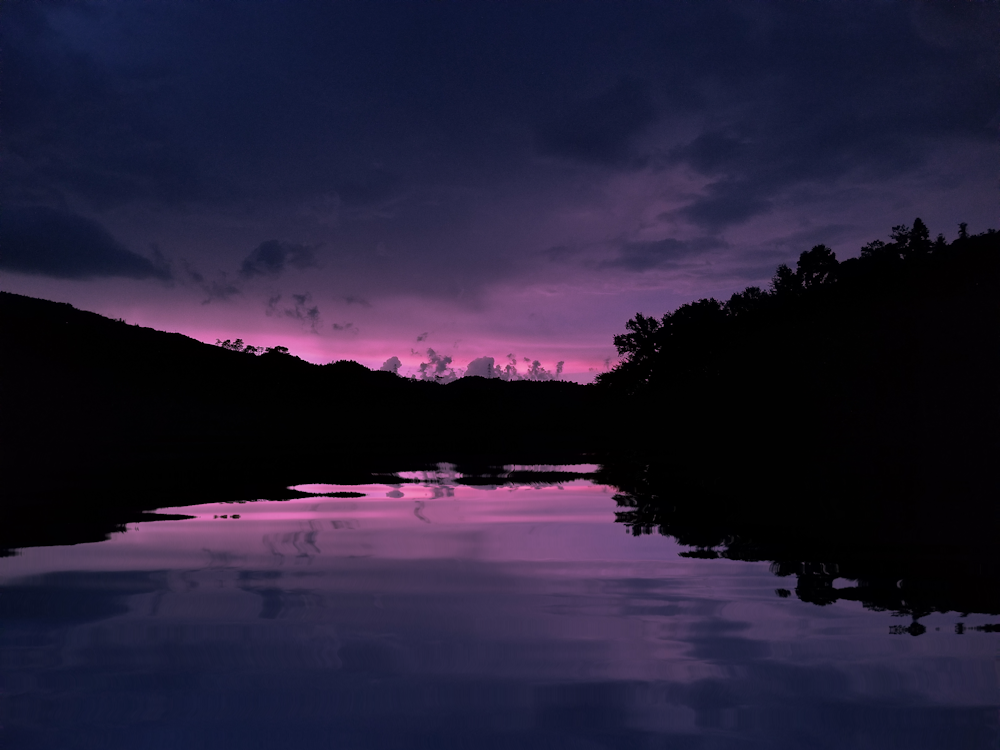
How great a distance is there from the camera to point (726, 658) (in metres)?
4.96

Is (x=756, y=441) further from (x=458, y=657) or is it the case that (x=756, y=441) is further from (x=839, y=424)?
(x=458, y=657)

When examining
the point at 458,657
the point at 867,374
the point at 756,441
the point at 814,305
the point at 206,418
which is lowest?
the point at 458,657

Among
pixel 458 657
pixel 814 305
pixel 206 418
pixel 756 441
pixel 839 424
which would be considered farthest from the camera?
pixel 206 418

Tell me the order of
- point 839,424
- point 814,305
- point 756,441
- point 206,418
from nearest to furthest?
1. point 756,441
2. point 839,424
3. point 814,305
4. point 206,418

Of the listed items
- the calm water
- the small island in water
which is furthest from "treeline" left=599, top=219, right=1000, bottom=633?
the calm water

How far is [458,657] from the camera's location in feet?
16.3

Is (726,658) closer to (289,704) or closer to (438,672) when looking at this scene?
(438,672)

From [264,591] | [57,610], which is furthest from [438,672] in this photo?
[57,610]

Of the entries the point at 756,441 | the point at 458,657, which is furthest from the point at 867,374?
the point at 458,657

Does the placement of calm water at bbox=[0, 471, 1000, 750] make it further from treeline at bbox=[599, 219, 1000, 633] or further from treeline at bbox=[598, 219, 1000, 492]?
treeline at bbox=[598, 219, 1000, 492]

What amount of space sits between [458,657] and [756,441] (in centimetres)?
3043

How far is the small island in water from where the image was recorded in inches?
354

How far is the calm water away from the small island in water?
1.04 m

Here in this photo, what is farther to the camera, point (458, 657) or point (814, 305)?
point (814, 305)
